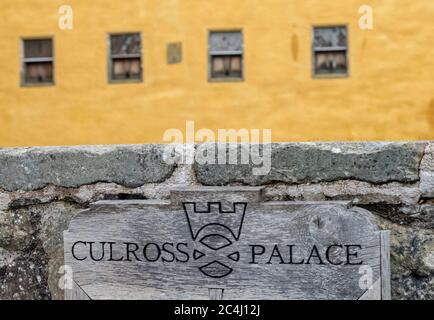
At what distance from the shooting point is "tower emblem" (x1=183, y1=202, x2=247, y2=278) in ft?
6.62

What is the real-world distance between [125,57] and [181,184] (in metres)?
12.5

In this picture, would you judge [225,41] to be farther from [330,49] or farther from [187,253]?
[187,253]

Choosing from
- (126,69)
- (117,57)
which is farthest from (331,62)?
(117,57)

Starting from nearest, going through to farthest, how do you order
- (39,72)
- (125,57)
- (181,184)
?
(181,184) < (125,57) < (39,72)

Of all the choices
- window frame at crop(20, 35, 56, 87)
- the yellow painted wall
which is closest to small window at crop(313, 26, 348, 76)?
the yellow painted wall

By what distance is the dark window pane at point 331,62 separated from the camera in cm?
1403

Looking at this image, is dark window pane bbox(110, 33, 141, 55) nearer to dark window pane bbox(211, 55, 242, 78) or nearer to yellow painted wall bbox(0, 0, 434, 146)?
yellow painted wall bbox(0, 0, 434, 146)

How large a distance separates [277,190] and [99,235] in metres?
0.46

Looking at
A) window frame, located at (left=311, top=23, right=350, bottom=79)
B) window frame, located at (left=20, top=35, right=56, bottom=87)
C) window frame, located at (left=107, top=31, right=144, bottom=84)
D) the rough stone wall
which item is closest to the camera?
the rough stone wall

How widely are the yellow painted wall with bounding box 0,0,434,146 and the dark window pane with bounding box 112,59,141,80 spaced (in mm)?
209

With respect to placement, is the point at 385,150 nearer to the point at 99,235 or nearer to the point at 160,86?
the point at 99,235

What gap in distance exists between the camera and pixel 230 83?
13945 millimetres
